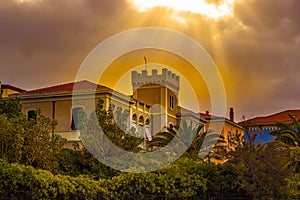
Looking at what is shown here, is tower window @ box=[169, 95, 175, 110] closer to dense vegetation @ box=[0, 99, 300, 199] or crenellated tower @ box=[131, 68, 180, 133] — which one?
crenellated tower @ box=[131, 68, 180, 133]

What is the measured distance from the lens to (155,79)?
170ft

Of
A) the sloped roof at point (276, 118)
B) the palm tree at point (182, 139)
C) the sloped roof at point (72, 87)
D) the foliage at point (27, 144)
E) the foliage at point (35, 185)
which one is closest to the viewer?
the foliage at point (35, 185)

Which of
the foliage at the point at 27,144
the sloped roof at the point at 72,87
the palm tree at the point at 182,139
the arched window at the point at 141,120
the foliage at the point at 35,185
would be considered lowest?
the foliage at the point at 35,185

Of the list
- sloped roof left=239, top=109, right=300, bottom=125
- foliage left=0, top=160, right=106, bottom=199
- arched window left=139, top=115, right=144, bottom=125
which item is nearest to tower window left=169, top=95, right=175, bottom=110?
arched window left=139, top=115, right=144, bottom=125

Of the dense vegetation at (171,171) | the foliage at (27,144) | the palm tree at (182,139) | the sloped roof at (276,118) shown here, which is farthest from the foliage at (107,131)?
the sloped roof at (276,118)

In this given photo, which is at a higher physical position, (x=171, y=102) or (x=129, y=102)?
(x=171, y=102)

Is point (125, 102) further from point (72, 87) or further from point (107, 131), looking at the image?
point (107, 131)

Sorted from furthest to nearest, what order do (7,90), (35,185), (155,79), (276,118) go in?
1. (276,118)
2. (155,79)
3. (7,90)
4. (35,185)

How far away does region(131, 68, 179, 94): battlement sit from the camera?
51469 mm

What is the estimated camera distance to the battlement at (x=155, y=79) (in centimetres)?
5147

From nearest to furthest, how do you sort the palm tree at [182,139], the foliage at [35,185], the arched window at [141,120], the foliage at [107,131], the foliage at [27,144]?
the foliage at [35,185] → the foliage at [27,144] → the foliage at [107,131] → the palm tree at [182,139] → the arched window at [141,120]

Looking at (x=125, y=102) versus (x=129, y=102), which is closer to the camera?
(x=125, y=102)

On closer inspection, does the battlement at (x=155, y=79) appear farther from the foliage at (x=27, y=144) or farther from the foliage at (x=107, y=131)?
the foliage at (x=27, y=144)

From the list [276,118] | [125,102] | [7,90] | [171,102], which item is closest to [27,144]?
[125,102]
